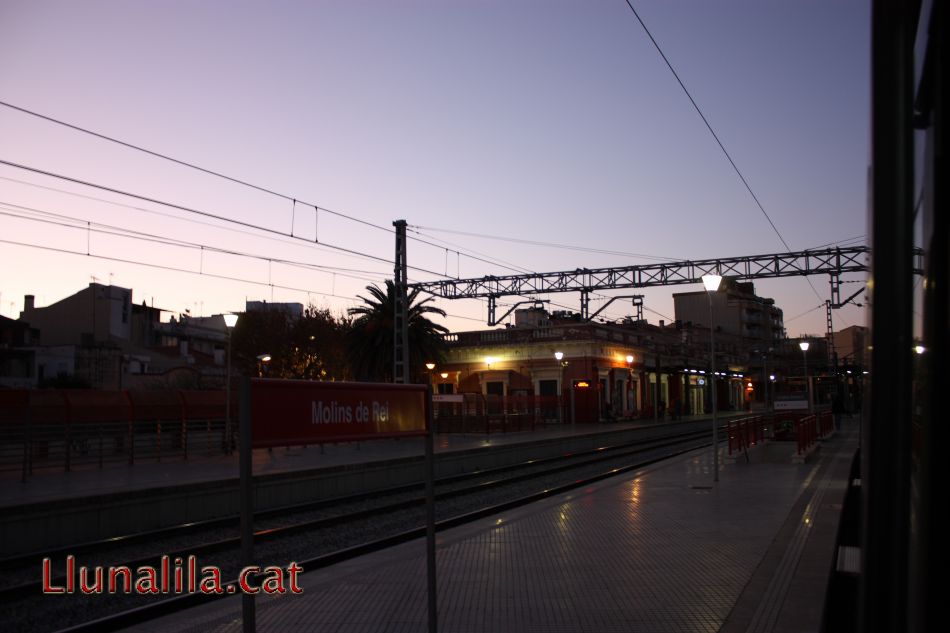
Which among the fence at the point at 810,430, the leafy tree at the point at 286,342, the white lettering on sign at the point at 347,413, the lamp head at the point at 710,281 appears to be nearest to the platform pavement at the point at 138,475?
the lamp head at the point at 710,281

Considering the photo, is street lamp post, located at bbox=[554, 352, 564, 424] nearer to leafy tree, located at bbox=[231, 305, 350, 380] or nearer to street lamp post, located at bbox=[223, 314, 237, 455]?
leafy tree, located at bbox=[231, 305, 350, 380]

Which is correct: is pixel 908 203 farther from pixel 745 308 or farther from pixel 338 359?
pixel 745 308

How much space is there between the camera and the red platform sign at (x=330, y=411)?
12.7ft

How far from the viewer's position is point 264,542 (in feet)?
39.3

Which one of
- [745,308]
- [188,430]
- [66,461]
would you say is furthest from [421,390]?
[745,308]

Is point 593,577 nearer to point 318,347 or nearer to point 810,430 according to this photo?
point 810,430

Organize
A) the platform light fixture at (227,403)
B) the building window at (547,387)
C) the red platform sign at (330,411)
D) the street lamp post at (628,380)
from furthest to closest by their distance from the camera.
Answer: the street lamp post at (628,380), the building window at (547,387), the platform light fixture at (227,403), the red platform sign at (330,411)

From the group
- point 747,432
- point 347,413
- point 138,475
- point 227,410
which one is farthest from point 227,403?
point 347,413

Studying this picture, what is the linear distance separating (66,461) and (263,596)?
45.8 ft

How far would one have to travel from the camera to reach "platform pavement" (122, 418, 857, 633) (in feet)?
21.9

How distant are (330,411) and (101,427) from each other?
62.5 ft

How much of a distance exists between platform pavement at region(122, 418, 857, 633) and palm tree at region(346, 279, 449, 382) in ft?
90.3

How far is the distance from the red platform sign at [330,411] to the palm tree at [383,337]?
34488 millimetres

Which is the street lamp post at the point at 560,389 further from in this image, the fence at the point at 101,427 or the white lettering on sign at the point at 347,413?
the white lettering on sign at the point at 347,413
